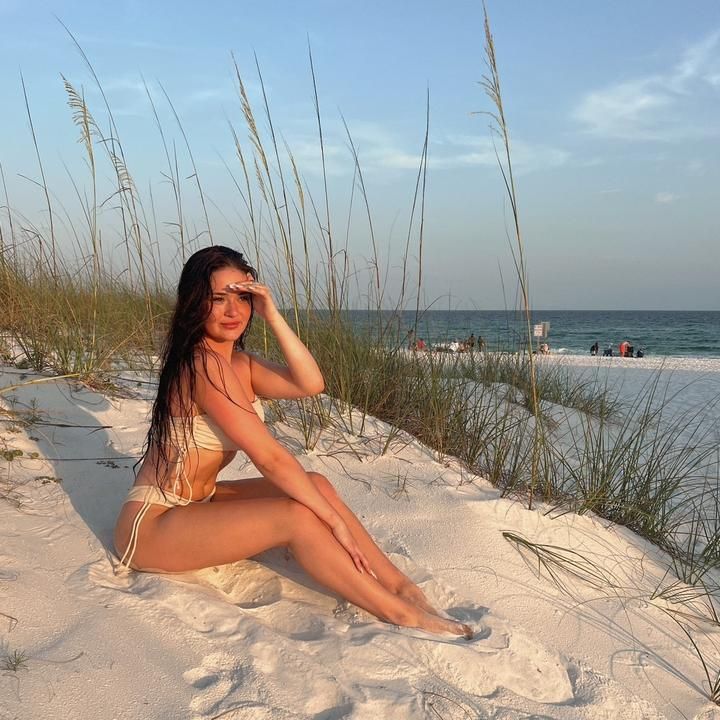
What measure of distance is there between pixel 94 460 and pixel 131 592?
101cm

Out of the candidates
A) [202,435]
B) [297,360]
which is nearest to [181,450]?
[202,435]

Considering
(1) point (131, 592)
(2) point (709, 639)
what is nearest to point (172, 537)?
(1) point (131, 592)

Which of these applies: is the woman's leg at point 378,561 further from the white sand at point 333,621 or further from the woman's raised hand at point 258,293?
the woman's raised hand at point 258,293

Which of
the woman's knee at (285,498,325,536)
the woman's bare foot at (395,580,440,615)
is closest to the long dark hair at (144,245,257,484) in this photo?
the woman's knee at (285,498,325,536)

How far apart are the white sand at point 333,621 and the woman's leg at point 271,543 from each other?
2.8 inches

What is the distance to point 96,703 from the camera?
137 centimetres

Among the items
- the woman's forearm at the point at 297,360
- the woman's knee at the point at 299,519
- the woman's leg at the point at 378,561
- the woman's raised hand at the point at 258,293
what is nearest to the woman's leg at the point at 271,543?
the woman's knee at the point at 299,519

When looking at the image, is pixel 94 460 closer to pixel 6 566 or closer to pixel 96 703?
pixel 6 566

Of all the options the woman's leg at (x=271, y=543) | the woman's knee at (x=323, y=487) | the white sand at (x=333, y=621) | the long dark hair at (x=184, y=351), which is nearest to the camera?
the white sand at (x=333, y=621)

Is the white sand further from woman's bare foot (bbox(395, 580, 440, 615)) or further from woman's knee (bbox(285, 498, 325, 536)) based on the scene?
woman's knee (bbox(285, 498, 325, 536))

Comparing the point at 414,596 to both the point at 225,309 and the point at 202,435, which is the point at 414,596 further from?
the point at 225,309

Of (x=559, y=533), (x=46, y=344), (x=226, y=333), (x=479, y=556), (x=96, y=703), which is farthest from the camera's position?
(x=46, y=344)

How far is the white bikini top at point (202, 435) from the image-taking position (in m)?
2.05

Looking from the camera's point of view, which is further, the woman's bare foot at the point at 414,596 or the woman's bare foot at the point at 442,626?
the woman's bare foot at the point at 414,596
